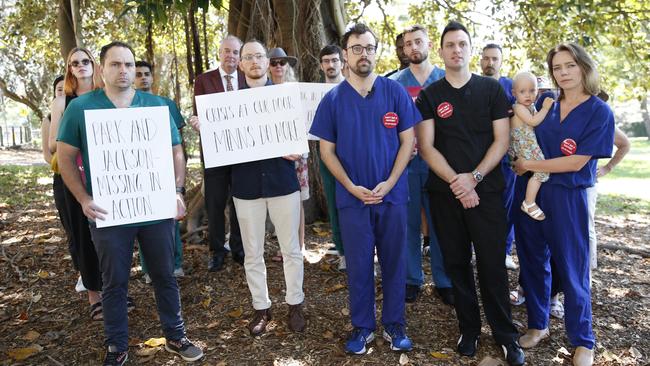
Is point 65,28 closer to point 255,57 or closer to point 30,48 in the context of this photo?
point 255,57

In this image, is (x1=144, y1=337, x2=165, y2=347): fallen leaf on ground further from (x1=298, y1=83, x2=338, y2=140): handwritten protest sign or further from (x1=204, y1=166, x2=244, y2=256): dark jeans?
(x1=298, y1=83, x2=338, y2=140): handwritten protest sign

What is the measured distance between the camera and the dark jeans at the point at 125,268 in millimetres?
3195

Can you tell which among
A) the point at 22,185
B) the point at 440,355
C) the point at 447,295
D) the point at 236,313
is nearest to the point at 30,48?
the point at 22,185

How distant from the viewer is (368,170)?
11.0 ft

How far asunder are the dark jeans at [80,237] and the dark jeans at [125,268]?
0.92 m

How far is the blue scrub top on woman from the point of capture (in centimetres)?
312

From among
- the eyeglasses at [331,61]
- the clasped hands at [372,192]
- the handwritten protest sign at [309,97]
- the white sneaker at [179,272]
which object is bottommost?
the white sneaker at [179,272]

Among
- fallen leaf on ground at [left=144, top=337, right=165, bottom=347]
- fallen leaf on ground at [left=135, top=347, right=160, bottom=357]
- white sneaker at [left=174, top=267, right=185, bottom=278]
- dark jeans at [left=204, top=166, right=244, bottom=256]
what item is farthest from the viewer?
white sneaker at [left=174, top=267, right=185, bottom=278]

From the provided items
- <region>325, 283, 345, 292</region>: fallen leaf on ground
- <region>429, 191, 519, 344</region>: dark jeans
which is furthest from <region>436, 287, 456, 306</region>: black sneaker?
<region>325, 283, 345, 292</region>: fallen leaf on ground

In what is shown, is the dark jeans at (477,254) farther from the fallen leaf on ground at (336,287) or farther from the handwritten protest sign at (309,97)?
the handwritten protest sign at (309,97)

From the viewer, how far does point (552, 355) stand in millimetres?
3434

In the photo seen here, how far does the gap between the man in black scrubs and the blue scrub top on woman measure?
296 mm

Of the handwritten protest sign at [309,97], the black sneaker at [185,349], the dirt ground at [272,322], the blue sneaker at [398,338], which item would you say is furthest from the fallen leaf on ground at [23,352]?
the handwritten protest sign at [309,97]

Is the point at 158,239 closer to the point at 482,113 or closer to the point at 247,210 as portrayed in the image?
the point at 247,210
